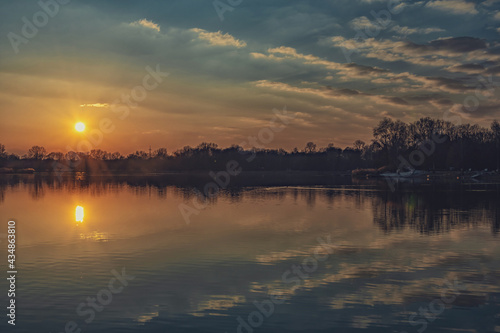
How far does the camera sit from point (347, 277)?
60.6 ft

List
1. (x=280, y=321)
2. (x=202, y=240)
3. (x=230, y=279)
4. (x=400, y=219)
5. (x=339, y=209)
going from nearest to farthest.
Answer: (x=280, y=321) → (x=230, y=279) → (x=202, y=240) → (x=400, y=219) → (x=339, y=209)

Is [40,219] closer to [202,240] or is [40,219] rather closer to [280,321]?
[202,240]

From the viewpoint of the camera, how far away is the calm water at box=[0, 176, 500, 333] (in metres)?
13.7

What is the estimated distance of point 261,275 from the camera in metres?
19.0

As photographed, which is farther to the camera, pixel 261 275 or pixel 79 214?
pixel 79 214

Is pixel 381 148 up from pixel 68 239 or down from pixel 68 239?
up

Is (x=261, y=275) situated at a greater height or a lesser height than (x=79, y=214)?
lesser

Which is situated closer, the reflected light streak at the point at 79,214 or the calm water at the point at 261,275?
the calm water at the point at 261,275

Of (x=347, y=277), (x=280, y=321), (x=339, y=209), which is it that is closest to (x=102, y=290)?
(x=280, y=321)

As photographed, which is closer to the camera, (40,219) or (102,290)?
(102,290)

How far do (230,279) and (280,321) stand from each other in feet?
16.4

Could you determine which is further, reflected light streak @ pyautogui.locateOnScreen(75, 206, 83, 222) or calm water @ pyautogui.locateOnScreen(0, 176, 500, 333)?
reflected light streak @ pyautogui.locateOnScreen(75, 206, 83, 222)

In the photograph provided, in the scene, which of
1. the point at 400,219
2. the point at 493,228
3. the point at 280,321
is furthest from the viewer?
the point at 400,219

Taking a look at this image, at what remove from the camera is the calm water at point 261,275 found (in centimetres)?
1373
